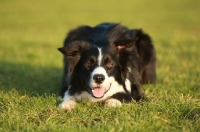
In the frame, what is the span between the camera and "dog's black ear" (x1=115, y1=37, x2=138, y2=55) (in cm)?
589

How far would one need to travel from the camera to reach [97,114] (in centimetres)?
531

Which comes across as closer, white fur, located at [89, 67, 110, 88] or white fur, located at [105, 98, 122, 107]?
white fur, located at [89, 67, 110, 88]

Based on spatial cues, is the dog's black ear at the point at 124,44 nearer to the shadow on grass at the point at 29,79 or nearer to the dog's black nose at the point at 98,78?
the dog's black nose at the point at 98,78

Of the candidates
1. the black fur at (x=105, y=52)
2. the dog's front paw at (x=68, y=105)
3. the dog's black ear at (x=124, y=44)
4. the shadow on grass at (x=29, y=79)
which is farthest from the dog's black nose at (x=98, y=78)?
the shadow on grass at (x=29, y=79)

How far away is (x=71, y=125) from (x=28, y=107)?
3.91 feet

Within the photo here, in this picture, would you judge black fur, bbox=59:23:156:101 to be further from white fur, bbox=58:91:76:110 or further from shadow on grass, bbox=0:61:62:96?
shadow on grass, bbox=0:61:62:96

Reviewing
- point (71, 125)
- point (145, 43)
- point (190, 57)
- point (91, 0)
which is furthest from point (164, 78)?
point (91, 0)

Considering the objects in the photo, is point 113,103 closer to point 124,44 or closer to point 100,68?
point 100,68

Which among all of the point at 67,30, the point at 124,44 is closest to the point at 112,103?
the point at 124,44

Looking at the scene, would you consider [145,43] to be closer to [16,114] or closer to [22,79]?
[22,79]

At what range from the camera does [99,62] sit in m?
5.67

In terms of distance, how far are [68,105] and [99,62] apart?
0.82m

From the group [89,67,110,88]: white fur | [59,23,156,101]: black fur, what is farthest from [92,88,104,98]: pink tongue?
[59,23,156,101]: black fur

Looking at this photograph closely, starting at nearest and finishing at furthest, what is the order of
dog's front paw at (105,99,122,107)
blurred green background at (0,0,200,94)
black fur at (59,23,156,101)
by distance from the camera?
dog's front paw at (105,99,122,107)
black fur at (59,23,156,101)
blurred green background at (0,0,200,94)
